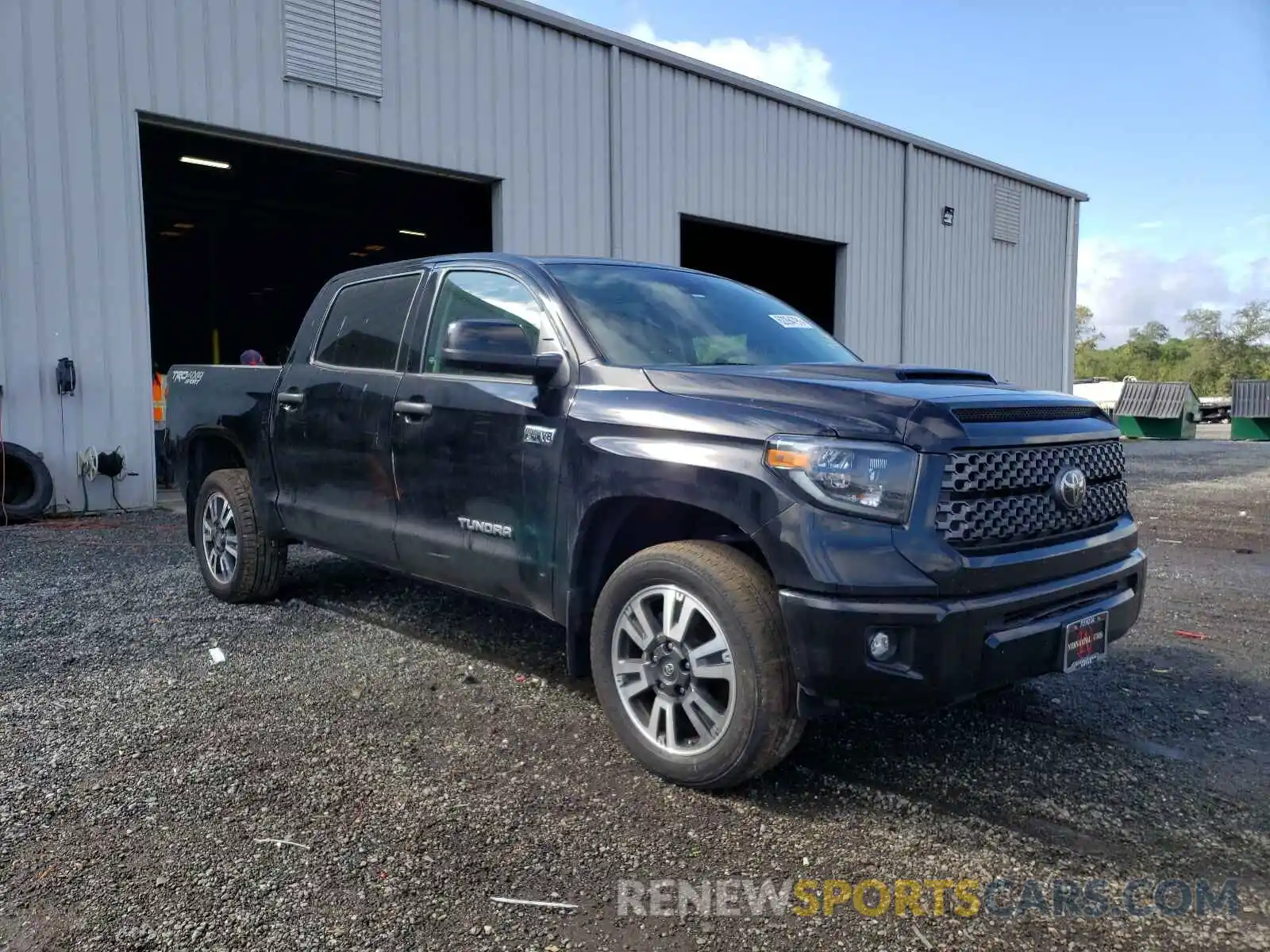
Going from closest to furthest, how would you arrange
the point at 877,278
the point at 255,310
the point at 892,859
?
1. the point at 892,859
2. the point at 877,278
3. the point at 255,310

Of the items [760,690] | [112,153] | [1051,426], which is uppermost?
[112,153]

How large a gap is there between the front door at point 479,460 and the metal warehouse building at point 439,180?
683cm

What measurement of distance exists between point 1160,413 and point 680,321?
27.8 meters

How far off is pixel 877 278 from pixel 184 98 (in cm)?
1233

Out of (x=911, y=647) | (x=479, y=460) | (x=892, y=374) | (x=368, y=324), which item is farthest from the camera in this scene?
(x=368, y=324)

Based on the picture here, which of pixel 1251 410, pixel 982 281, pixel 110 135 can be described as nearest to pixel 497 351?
pixel 110 135

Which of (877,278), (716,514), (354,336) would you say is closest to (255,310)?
(877,278)

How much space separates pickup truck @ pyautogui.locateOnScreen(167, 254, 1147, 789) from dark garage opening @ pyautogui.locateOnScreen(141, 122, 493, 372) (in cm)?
790

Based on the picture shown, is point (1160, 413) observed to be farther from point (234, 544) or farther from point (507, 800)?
point (507, 800)

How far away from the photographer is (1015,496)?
3152mm

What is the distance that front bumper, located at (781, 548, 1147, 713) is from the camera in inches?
112

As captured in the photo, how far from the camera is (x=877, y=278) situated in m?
18.3

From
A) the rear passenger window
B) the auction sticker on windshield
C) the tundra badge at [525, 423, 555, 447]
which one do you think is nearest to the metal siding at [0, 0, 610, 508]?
the rear passenger window

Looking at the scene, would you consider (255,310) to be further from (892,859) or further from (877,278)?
(892,859)
